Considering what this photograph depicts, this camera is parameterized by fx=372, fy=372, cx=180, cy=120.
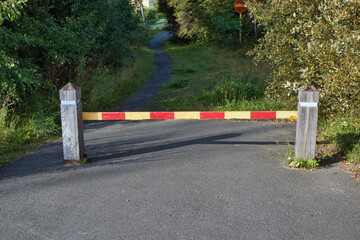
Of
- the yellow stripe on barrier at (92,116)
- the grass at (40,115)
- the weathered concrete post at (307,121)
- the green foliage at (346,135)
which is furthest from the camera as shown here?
the grass at (40,115)

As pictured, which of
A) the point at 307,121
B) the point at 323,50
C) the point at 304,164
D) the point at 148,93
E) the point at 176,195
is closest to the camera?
the point at 176,195

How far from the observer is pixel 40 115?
8.40 m

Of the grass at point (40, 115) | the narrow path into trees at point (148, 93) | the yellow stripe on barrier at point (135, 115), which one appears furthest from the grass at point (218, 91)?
the yellow stripe on barrier at point (135, 115)

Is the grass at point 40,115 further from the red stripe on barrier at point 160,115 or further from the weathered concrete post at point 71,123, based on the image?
the red stripe on barrier at point 160,115

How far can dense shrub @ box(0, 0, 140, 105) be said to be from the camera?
784 cm

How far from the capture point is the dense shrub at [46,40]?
25.7 feet

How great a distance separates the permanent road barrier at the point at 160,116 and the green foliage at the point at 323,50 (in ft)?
3.22

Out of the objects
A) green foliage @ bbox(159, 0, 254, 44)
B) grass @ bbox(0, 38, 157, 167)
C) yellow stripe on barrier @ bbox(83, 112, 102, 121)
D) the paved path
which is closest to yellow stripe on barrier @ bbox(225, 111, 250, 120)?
the paved path

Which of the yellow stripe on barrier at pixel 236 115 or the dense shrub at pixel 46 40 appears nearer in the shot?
the yellow stripe on barrier at pixel 236 115

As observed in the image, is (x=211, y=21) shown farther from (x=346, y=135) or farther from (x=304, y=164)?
(x=304, y=164)

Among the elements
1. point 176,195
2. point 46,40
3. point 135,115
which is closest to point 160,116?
point 135,115

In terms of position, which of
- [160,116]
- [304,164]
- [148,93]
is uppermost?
[160,116]

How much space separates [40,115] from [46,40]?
2.01 metres

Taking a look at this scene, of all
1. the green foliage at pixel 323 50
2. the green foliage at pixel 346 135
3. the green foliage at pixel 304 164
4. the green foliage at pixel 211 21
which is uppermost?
the green foliage at pixel 211 21
